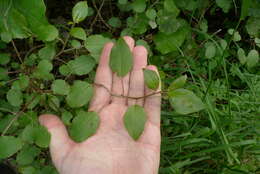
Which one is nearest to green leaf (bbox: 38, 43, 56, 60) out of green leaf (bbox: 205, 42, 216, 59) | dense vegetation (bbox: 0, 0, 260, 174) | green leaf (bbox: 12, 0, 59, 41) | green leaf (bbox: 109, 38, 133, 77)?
dense vegetation (bbox: 0, 0, 260, 174)

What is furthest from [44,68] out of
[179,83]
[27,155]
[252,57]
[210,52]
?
[252,57]

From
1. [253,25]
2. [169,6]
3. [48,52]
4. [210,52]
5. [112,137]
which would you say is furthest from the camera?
[253,25]

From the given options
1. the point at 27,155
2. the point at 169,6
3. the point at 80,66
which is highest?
the point at 169,6

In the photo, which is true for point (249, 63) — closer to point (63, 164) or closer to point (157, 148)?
point (157, 148)

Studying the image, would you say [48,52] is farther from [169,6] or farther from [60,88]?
[169,6]

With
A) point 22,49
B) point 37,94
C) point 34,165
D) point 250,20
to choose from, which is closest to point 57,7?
point 22,49

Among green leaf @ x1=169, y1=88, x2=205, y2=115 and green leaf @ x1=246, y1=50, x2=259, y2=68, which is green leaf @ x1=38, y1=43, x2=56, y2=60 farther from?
green leaf @ x1=246, y1=50, x2=259, y2=68

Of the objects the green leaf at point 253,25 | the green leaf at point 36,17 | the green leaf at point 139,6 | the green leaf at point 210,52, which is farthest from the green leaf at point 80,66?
the green leaf at point 253,25

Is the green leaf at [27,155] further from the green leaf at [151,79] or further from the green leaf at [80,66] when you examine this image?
the green leaf at [151,79]
